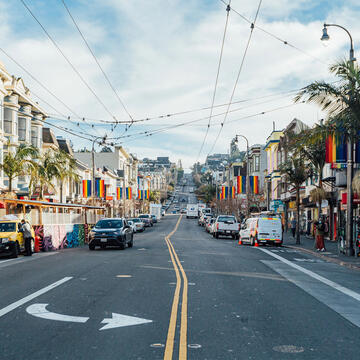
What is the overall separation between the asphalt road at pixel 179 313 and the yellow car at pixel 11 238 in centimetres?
595

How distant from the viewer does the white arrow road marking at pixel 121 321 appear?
812cm

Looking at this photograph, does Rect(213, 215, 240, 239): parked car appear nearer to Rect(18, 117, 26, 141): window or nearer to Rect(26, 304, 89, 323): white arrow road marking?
Rect(18, 117, 26, 141): window

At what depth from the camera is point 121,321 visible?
842cm

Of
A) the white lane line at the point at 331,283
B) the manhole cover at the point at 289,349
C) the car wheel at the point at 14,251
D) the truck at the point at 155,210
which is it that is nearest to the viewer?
the manhole cover at the point at 289,349

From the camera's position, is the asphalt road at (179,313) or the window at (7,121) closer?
the asphalt road at (179,313)

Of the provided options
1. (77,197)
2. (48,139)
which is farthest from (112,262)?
(77,197)

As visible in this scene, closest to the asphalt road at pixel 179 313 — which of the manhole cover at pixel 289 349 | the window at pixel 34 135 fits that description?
the manhole cover at pixel 289 349

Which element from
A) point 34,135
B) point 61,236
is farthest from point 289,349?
point 34,135

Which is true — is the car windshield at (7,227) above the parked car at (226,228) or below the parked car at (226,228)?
above

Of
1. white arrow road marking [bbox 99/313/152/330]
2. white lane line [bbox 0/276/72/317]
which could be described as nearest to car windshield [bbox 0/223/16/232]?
white lane line [bbox 0/276/72/317]

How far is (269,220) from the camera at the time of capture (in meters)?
31.3

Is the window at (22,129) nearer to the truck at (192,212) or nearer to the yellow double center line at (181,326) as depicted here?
the yellow double center line at (181,326)

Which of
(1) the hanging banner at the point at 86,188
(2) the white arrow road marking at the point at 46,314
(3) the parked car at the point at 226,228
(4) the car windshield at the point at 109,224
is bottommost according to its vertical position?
(3) the parked car at the point at 226,228

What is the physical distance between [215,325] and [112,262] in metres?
11.0
